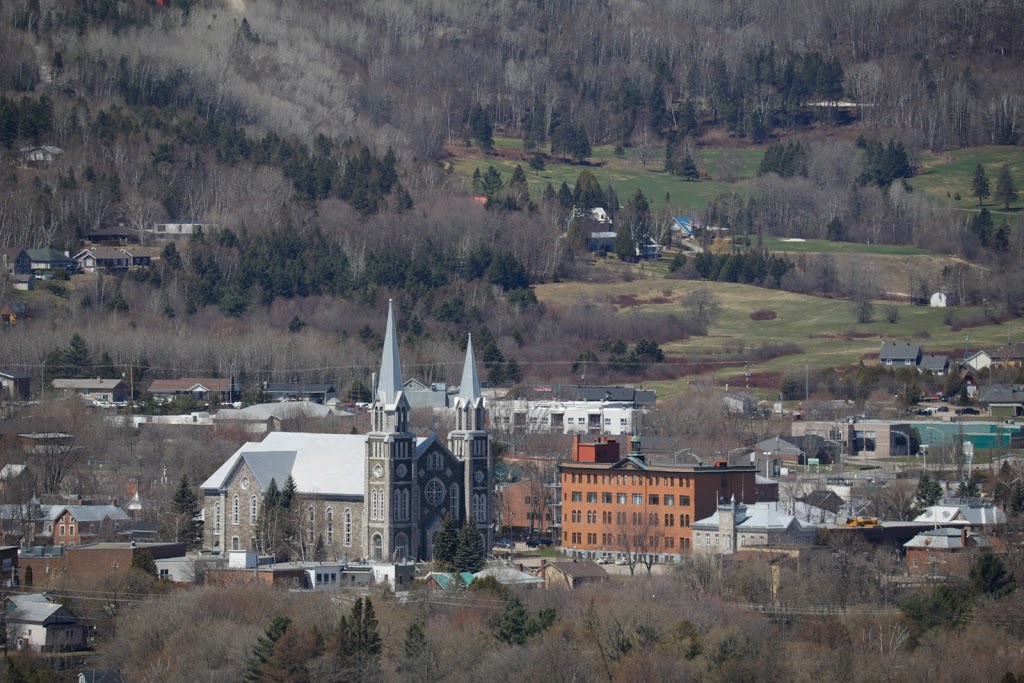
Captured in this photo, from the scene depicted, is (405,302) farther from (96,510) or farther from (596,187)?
(96,510)

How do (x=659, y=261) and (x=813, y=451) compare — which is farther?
(x=659, y=261)

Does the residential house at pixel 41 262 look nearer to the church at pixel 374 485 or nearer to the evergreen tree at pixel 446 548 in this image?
the church at pixel 374 485

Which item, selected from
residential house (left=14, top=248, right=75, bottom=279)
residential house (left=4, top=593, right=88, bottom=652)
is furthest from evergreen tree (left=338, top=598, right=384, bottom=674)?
residential house (left=14, top=248, right=75, bottom=279)

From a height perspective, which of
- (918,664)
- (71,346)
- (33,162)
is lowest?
(918,664)

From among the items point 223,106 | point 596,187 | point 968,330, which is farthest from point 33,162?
point 968,330

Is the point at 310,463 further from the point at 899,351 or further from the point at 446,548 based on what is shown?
the point at 899,351

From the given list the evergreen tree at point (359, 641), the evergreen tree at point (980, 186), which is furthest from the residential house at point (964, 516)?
the evergreen tree at point (980, 186)

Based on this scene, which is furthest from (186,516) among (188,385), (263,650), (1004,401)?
(1004,401)
